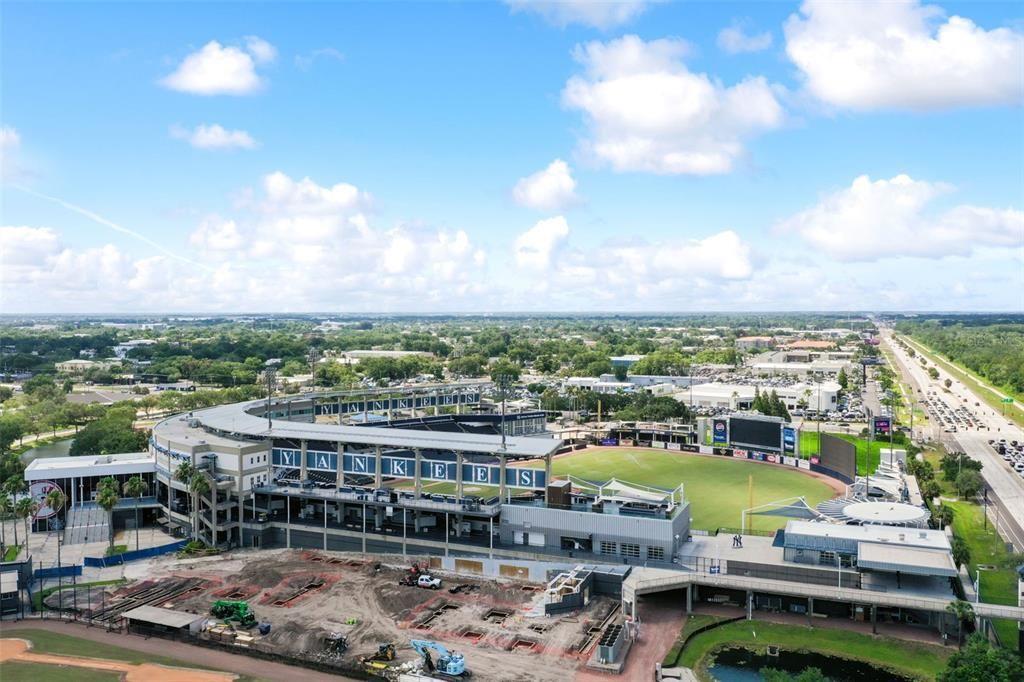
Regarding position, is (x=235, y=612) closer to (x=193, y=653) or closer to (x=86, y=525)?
(x=193, y=653)

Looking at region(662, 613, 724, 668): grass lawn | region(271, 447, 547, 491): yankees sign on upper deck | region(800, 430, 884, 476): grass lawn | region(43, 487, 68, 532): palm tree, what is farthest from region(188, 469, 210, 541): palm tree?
region(800, 430, 884, 476): grass lawn

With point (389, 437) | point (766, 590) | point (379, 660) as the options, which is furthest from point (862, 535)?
point (389, 437)

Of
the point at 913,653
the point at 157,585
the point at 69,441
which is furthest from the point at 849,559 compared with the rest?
the point at 69,441

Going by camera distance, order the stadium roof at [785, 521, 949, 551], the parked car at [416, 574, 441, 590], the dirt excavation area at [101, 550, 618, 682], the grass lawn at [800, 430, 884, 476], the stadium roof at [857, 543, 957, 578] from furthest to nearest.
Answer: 1. the grass lawn at [800, 430, 884, 476]
2. the parked car at [416, 574, 441, 590]
3. the stadium roof at [785, 521, 949, 551]
4. the stadium roof at [857, 543, 957, 578]
5. the dirt excavation area at [101, 550, 618, 682]

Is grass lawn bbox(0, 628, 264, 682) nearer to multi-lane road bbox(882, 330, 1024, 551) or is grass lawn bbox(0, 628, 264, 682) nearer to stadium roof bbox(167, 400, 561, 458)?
stadium roof bbox(167, 400, 561, 458)

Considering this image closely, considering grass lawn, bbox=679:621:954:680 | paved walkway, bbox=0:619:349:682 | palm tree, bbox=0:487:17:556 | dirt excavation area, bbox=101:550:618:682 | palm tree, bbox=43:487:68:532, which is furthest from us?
palm tree, bbox=43:487:68:532

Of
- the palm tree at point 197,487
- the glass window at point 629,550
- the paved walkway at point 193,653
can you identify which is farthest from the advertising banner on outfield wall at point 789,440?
the paved walkway at point 193,653

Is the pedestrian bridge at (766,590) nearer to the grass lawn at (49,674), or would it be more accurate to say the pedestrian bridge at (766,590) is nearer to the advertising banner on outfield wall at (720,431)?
the grass lawn at (49,674)
